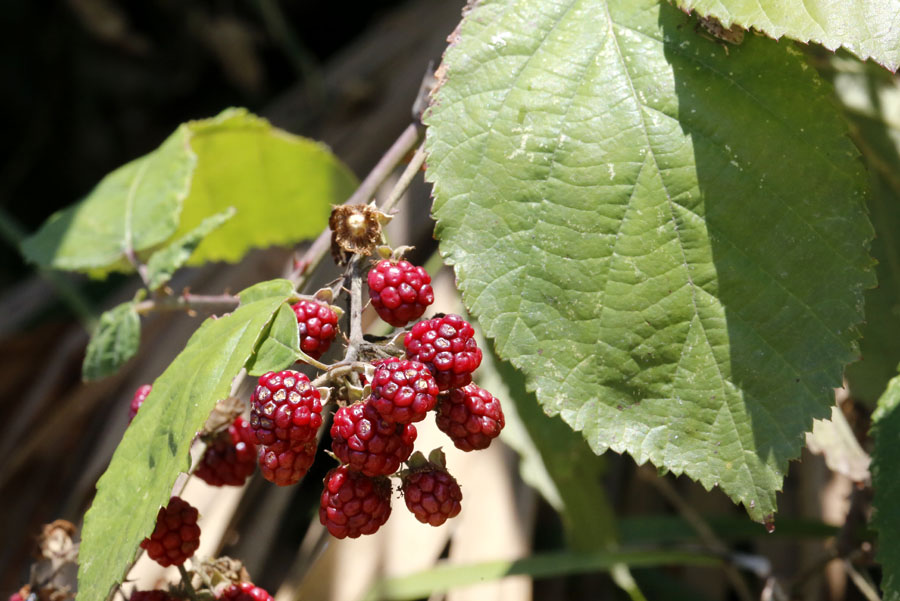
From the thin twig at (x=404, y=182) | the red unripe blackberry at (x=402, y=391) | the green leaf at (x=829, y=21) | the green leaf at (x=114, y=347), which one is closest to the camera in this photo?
the red unripe blackberry at (x=402, y=391)

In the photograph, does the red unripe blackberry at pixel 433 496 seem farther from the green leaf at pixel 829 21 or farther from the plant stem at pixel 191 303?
the green leaf at pixel 829 21

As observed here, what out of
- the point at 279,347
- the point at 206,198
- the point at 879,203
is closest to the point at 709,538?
the point at 879,203

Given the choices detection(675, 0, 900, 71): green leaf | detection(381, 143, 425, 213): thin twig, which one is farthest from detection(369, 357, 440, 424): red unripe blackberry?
detection(675, 0, 900, 71): green leaf

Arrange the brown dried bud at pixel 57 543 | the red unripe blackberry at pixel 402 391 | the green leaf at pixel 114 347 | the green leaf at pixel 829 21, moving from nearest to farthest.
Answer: the red unripe blackberry at pixel 402 391, the green leaf at pixel 829 21, the brown dried bud at pixel 57 543, the green leaf at pixel 114 347

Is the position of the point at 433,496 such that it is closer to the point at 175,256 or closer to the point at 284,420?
the point at 284,420

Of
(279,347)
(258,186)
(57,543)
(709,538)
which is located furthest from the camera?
(258,186)

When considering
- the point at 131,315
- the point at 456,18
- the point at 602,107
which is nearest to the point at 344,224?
the point at 602,107

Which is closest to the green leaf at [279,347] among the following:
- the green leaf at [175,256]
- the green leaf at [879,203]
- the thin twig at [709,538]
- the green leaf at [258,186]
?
the green leaf at [175,256]
